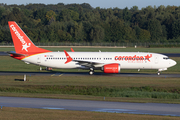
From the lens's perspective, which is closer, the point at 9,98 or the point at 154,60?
the point at 9,98

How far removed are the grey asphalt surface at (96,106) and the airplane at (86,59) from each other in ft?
63.9

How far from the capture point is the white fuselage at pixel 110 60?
135ft

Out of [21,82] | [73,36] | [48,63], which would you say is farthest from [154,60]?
[73,36]

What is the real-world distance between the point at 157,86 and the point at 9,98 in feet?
56.6

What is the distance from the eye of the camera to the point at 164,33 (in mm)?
164375

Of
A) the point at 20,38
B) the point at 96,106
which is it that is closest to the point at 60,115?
the point at 96,106

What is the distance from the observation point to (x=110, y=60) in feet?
136

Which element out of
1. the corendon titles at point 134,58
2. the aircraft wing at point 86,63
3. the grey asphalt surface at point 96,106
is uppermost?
the corendon titles at point 134,58

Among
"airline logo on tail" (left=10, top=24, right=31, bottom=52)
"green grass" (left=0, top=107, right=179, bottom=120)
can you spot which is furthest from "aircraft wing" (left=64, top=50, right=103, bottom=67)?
"green grass" (left=0, top=107, right=179, bottom=120)

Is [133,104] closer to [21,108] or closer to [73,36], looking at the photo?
[21,108]

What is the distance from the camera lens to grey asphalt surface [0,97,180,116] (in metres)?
18.2

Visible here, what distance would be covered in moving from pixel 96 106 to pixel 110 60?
22.1 m

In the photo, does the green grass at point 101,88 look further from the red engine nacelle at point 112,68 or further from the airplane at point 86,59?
the airplane at point 86,59

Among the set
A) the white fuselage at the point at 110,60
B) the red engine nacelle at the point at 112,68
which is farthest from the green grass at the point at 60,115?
the white fuselage at the point at 110,60
